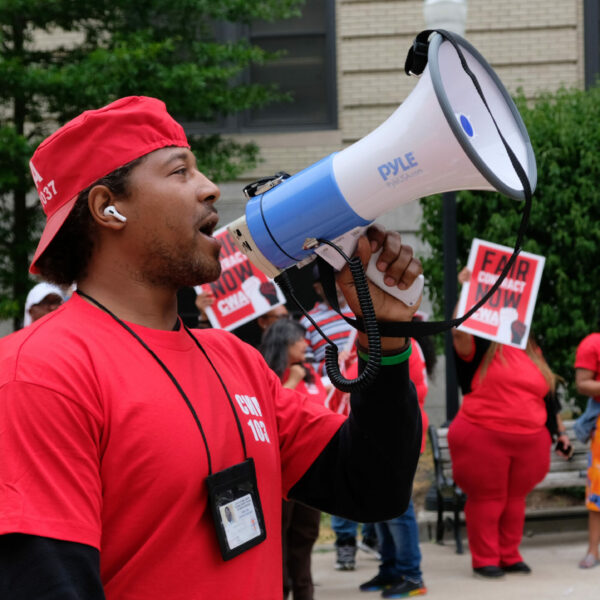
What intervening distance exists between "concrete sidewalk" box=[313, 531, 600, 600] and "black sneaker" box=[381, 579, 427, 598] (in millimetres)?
75

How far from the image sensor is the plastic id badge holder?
1.88 metres

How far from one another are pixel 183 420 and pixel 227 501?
180 mm

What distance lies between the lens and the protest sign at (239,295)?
21.6ft

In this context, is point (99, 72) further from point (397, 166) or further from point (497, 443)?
point (397, 166)

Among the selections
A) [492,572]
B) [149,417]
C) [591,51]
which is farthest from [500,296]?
[591,51]

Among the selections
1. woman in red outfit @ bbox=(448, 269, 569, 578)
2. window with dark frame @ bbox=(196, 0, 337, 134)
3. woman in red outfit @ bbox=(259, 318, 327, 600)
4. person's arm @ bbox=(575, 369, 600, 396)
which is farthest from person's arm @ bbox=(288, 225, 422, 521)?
window with dark frame @ bbox=(196, 0, 337, 134)

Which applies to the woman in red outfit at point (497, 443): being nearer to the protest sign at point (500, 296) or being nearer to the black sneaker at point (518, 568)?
the black sneaker at point (518, 568)

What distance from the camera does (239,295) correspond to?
663cm

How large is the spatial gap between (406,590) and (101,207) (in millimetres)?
4859

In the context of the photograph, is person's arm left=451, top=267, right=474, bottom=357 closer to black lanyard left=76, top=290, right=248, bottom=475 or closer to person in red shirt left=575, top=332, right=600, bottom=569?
person in red shirt left=575, top=332, right=600, bottom=569

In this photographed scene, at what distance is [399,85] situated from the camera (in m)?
12.1

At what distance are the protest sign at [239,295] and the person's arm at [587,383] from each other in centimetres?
219

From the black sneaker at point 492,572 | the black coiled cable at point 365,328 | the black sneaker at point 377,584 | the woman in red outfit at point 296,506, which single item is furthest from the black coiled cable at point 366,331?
the black sneaker at point 492,572

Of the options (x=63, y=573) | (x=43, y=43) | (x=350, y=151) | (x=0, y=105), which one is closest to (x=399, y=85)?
(x=43, y=43)
